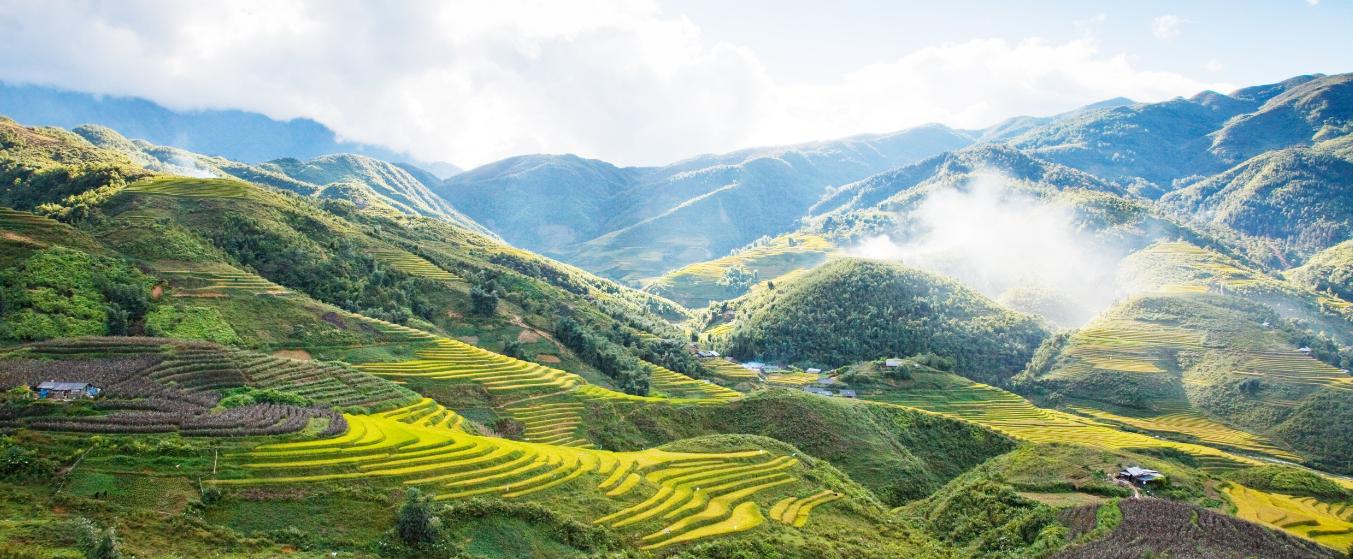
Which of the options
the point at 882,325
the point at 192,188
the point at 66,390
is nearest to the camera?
the point at 66,390

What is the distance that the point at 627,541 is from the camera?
36.8 metres

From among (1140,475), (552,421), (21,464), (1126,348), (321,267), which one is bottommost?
(1126,348)

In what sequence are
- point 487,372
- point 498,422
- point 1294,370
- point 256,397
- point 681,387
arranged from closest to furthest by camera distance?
1. point 256,397
2. point 498,422
3. point 487,372
4. point 681,387
5. point 1294,370

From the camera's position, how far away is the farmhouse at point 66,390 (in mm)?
37938

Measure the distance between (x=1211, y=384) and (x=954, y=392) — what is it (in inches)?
1901

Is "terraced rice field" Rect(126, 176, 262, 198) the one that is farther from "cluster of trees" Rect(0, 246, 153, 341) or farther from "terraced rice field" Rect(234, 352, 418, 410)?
"terraced rice field" Rect(234, 352, 418, 410)

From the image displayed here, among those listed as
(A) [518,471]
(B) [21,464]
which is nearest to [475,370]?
(A) [518,471]

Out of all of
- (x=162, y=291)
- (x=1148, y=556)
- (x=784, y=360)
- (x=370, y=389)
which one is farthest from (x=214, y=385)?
(x=784, y=360)

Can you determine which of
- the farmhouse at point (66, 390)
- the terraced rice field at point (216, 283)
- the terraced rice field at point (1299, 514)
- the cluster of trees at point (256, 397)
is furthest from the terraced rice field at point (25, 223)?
the terraced rice field at point (1299, 514)

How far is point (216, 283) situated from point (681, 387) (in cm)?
5561

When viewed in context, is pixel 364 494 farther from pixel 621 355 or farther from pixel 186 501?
pixel 621 355

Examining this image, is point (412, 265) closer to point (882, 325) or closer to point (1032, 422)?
point (1032, 422)

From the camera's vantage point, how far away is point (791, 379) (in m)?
124

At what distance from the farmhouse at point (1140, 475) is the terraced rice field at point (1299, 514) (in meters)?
4.75
